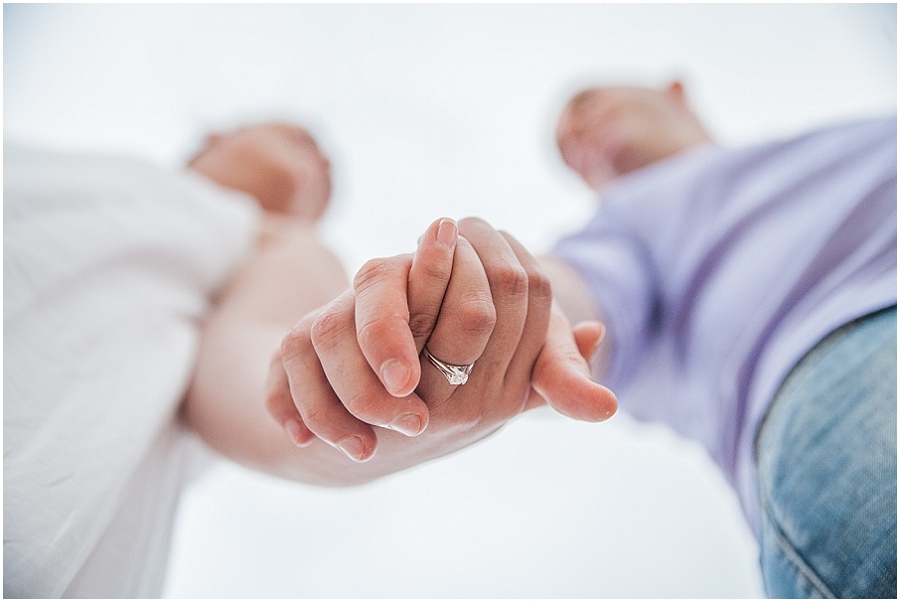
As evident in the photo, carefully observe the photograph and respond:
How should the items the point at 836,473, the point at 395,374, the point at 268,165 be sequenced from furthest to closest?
the point at 268,165, the point at 836,473, the point at 395,374

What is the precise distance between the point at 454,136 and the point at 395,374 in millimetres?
685

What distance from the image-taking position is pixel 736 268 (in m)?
0.48

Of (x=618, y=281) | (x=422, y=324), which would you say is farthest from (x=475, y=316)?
(x=618, y=281)

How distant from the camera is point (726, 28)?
0.80 metres

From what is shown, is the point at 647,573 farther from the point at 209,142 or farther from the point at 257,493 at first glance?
the point at 209,142

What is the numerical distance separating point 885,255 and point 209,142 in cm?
86

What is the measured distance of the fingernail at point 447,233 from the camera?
0.22m

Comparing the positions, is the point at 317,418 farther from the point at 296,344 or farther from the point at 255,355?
the point at 255,355

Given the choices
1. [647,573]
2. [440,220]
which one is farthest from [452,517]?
[440,220]

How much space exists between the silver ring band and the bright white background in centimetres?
29

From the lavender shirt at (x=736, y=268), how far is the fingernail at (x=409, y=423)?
284 millimetres

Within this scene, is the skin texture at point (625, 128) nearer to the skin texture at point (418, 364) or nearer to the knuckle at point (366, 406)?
the skin texture at point (418, 364)

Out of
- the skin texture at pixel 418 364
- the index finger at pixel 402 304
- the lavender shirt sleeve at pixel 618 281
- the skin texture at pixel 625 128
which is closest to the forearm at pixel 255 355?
the skin texture at pixel 418 364

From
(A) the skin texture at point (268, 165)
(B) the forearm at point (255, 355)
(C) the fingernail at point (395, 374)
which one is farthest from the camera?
(A) the skin texture at point (268, 165)
